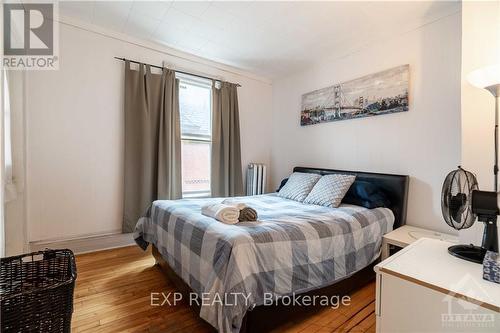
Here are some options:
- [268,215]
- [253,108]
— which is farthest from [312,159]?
[268,215]

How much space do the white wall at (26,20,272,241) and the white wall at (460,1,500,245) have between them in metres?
3.15

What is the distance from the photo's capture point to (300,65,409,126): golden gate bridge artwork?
2628mm

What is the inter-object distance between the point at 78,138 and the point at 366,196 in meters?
3.23

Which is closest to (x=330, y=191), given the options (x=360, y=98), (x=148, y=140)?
(x=360, y=98)

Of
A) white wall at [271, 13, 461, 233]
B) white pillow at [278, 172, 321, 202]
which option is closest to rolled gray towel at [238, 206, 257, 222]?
white pillow at [278, 172, 321, 202]

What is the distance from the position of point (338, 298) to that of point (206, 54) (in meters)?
3.29

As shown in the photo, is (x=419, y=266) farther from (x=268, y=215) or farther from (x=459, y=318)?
(x=268, y=215)

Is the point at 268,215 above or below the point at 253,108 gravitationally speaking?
below

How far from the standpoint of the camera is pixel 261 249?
1431 millimetres

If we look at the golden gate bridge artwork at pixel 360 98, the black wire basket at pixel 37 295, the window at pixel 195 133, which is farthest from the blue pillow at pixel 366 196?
the black wire basket at pixel 37 295

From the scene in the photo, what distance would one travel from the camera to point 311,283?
161 cm

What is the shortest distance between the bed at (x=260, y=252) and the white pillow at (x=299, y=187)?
46 cm

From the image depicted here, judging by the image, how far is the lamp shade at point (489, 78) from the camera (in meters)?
1.21

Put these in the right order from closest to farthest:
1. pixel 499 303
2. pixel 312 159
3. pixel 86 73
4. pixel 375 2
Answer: pixel 499 303
pixel 375 2
pixel 86 73
pixel 312 159
